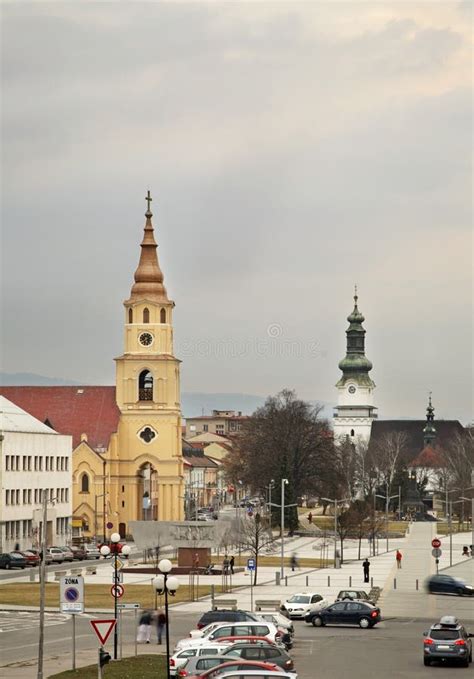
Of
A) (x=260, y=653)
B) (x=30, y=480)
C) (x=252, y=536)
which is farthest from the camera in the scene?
(x=30, y=480)

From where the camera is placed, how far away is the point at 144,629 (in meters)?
48.1

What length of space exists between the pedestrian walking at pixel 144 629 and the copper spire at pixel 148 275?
8603 cm

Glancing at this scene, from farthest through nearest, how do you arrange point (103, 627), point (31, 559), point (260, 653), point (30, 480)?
1. point (30, 480)
2. point (31, 559)
3. point (260, 653)
4. point (103, 627)

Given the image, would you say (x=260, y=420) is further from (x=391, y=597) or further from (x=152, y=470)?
(x=391, y=597)

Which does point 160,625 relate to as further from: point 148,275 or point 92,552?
point 148,275

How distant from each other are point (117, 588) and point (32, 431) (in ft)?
217

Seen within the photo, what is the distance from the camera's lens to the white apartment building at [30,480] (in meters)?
103

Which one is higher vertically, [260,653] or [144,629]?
[260,653]

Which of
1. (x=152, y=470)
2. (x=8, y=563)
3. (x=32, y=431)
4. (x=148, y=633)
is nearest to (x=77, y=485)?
(x=152, y=470)

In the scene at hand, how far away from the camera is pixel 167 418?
13388cm

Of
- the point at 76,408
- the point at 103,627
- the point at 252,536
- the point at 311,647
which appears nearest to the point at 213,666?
the point at 103,627

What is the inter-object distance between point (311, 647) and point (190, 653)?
8.38 metres

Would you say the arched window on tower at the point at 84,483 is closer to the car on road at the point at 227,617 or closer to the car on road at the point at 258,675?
the car on road at the point at 227,617

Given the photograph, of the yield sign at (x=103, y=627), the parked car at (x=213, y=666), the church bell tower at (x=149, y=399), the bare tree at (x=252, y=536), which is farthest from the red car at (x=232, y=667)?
the church bell tower at (x=149, y=399)
